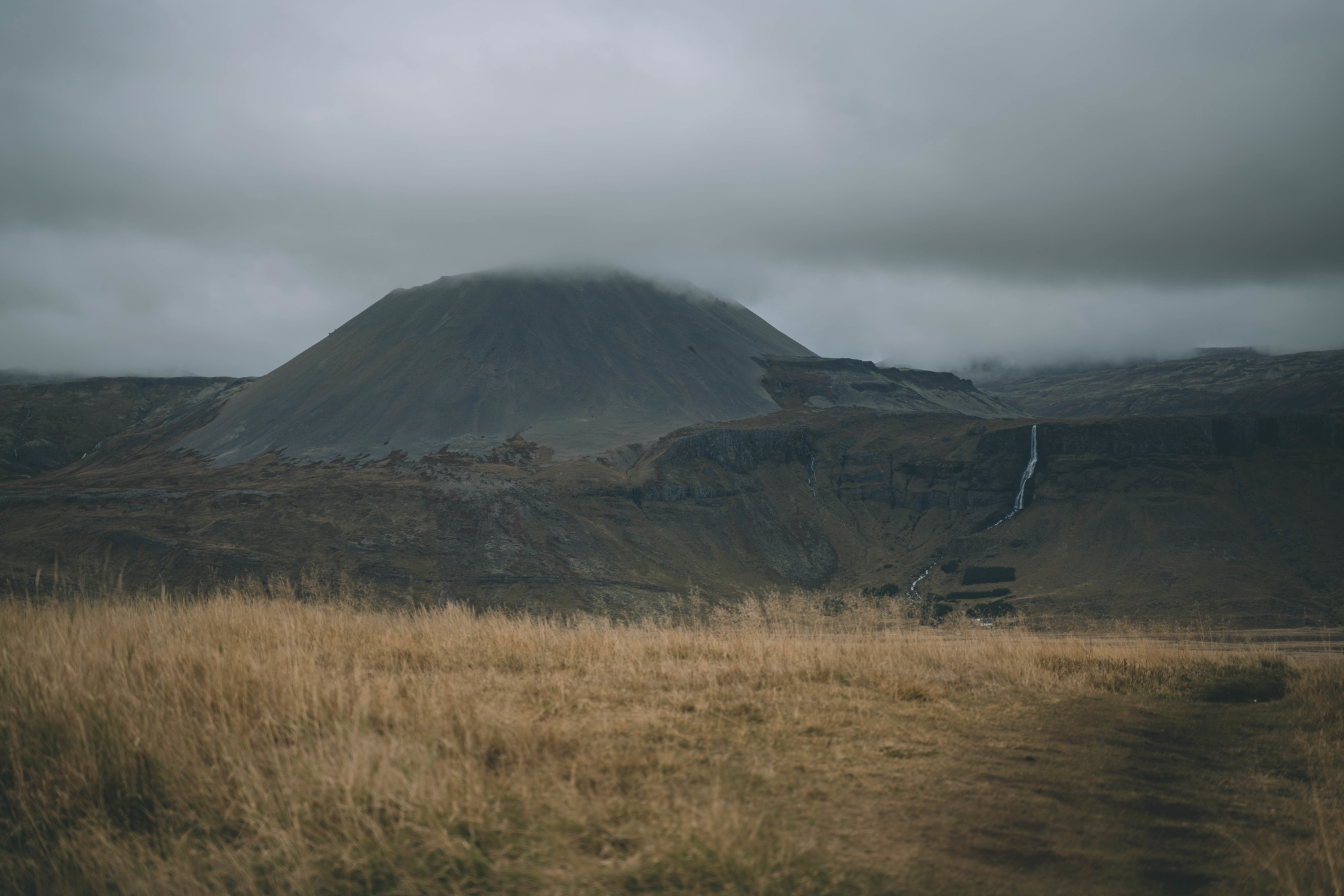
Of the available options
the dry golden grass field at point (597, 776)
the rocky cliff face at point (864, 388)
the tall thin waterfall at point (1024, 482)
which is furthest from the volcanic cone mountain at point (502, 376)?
the dry golden grass field at point (597, 776)

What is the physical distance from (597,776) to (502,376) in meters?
→ 123

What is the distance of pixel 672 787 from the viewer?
4.52 meters

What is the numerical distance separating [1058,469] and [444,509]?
69213 mm

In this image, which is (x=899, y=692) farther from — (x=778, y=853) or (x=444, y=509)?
(x=444, y=509)

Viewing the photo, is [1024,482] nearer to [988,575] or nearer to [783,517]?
[988,575]

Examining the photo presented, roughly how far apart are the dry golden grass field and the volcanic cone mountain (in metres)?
92.3

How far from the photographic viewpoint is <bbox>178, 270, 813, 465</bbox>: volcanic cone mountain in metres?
109

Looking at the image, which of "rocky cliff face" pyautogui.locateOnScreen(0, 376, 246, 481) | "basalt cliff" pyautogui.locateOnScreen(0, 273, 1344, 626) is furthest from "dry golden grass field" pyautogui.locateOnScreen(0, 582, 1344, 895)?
"rocky cliff face" pyautogui.locateOnScreen(0, 376, 246, 481)

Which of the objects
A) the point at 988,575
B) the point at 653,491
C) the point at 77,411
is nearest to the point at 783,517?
the point at 653,491

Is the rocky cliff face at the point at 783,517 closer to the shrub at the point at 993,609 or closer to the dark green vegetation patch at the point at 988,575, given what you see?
the dark green vegetation patch at the point at 988,575

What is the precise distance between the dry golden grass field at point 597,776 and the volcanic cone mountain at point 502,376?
92.3 metres

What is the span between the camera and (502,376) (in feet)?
408

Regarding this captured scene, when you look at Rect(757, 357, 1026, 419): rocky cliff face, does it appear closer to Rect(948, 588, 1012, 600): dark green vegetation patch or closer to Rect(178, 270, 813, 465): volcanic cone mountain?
Rect(178, 270, 813, 465): volcanic cone mountain

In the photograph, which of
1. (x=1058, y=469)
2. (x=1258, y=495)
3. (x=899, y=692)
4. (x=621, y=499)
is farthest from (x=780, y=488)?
(x=899, y=692)
